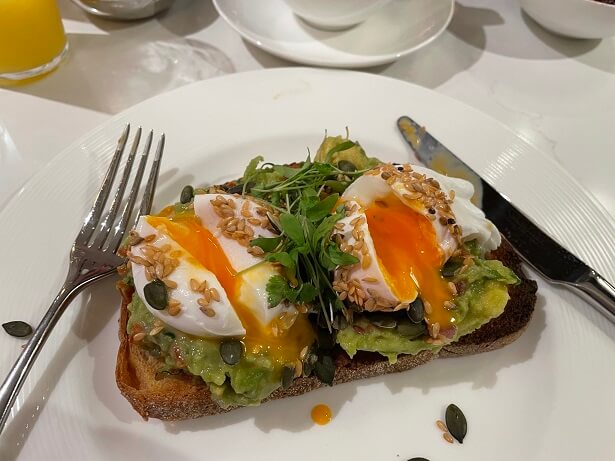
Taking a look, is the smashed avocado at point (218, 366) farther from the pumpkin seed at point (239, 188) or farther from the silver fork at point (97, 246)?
the pumpkin seed at point (239, 188)

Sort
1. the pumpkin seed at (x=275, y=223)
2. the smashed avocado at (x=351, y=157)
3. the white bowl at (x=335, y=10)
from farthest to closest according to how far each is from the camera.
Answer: the white bowl at (x=335, y=10) → the smashed avocado at (x=351, y=157) → the pumpkin seed at (x=275, y=223)

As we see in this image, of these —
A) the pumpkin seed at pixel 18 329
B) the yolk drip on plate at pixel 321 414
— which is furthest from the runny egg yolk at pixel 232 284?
the pumpkin seed at pixel 18 329

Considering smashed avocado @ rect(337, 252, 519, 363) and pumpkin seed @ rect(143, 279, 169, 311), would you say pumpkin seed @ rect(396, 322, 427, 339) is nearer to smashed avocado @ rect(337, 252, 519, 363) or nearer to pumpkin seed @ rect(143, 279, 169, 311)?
smashed avocado @ rect(337, 252, 519, 363)

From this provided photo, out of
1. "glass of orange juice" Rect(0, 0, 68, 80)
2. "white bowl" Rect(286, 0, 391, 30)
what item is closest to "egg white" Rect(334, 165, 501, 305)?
"white bowl" Rect(286, 0, 391, 30)

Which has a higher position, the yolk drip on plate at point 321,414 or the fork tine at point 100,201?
the fork tine at point 100,201

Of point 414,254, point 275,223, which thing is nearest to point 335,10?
point 275,223

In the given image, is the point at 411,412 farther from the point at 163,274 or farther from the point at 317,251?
the point at 163,274
